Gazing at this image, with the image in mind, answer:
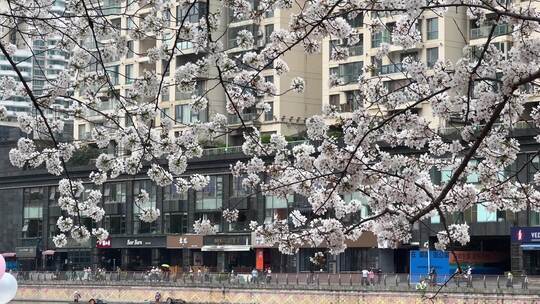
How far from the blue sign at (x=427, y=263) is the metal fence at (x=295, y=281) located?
2.33m

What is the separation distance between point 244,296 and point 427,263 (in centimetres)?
989

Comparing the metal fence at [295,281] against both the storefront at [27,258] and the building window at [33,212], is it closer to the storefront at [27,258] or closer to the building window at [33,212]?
the storefront at [27,258]

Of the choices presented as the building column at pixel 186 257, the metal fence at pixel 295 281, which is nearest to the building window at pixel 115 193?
the building column at pixel 186 257

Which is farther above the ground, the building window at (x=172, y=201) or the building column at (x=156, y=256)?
the building window at (x=172, y=201)

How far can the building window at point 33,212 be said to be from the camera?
84.9 meters

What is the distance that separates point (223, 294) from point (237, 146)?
13.6m

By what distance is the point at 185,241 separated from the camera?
243 ft

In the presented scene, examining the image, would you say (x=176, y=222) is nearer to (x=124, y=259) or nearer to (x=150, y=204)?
(x=150, y=204)

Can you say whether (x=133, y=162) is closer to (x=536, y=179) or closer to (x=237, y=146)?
(x=536, y=179)

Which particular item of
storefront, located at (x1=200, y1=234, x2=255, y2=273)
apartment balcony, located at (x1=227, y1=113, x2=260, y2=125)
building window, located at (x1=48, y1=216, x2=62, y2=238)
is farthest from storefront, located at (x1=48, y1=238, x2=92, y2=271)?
apartment balcony, located at (x1=227, y1=113, x2=260, y2=125)

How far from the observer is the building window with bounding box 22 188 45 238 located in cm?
8494

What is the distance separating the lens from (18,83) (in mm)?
13398

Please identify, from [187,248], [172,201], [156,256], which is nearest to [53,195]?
[156,256]

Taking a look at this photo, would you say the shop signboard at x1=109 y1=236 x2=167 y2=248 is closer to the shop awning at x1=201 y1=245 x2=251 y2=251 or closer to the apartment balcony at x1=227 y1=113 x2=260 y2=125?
the shop awning at x1=201 y1=245 x2=251 y2=251
